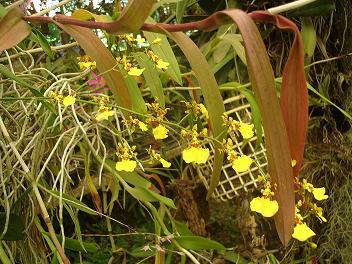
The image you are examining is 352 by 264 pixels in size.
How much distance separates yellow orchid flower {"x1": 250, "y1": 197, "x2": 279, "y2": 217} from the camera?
0.31 m

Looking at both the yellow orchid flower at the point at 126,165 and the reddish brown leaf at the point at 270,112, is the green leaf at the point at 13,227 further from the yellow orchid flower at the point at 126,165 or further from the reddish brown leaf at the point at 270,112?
the reddish brown leaf at the point at 270,112

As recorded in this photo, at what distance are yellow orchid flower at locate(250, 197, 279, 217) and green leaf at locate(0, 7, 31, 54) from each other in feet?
0.59

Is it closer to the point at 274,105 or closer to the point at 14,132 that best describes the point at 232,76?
the point at 14,132

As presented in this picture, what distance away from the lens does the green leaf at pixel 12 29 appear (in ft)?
1.05

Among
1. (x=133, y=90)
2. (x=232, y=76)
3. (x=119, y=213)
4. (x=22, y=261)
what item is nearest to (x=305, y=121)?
(x=133, y=90)

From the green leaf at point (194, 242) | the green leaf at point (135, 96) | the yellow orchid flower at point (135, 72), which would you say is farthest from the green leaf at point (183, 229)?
the yellow orchid flower at point (135, 72)

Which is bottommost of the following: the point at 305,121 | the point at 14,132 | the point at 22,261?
the point at 22,261

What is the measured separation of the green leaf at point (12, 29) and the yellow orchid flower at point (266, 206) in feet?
0.59

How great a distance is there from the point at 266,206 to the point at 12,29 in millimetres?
196

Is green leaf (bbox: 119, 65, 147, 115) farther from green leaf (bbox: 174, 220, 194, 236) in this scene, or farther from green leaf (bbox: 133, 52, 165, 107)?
green leaf (bbox: 174, 220, 194, 236)

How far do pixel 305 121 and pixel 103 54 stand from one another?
15 centimetres

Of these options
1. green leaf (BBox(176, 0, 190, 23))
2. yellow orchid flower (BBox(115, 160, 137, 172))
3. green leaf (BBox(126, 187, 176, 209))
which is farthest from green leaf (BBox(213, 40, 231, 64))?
yellow orchid flower (BBox(115, 160, 137, 172))

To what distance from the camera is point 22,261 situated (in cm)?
69

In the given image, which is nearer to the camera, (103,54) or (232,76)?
(103,54)
